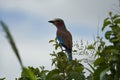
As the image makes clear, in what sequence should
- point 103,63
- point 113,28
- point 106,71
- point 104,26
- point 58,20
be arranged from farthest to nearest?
point 58,20 → point 104,26 → point 113,28 → point 103,63 → point 106,71

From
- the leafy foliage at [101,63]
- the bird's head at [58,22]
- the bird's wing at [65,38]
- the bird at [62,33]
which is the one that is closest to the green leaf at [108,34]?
the leafy foliage at [101,63]

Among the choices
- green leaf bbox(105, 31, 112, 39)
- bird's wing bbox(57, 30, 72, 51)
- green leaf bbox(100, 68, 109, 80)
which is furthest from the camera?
bird's wing bbox(57, 30, 72, 51)

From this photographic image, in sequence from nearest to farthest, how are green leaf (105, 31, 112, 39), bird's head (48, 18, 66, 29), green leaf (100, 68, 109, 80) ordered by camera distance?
green leaf (100, 68, 109, 80) < green leaf (105, 31, 112, 39) < bird's head (48, 18, 66, 29)

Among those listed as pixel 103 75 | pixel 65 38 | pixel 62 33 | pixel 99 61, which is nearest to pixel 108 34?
pixel 99 61

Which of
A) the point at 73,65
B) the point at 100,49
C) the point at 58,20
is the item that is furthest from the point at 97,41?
the point at 58,20

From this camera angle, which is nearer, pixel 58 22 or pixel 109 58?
pixel 109 58

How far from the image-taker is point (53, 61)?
9.21ft

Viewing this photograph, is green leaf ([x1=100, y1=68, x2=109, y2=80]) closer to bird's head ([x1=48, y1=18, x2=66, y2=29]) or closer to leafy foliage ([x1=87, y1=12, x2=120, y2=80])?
leafy foliage ([x1=87, y1=12, x2=120, y2=80])

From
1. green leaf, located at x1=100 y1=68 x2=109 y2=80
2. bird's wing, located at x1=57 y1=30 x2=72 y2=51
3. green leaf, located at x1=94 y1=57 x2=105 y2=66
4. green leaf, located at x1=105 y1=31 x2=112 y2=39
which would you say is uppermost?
green leaf, located at x1=105 y1=31 x2=112 y2=39

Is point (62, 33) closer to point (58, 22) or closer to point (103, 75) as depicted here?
point (58, 22)

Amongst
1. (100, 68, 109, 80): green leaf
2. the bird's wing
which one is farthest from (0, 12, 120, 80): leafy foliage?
the bird's wing

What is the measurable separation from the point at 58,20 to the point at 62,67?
12.4ft

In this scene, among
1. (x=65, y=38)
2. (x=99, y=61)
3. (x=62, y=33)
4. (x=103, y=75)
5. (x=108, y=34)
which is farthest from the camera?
(x=62, y=33)

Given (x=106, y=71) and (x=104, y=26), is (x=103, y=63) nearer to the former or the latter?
(x=106, y=71)
